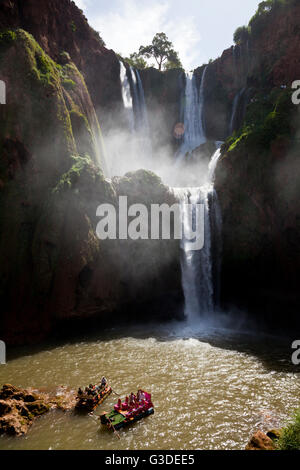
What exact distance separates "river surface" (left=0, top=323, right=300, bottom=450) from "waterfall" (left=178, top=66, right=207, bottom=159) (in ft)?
106

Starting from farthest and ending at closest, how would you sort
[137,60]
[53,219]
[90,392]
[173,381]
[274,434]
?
[137,60], [53,219], [173,381], [90,392], [274,434]

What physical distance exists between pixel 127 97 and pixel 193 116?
37.4ft

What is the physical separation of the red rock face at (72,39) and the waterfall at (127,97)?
0.95 metres

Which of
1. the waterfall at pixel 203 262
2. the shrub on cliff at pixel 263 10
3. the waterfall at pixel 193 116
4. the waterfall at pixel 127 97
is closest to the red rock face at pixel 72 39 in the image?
the waterfall at pixel 127 97

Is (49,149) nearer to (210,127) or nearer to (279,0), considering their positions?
(210,127)

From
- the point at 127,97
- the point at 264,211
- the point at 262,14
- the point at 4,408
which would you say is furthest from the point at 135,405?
the point at 262,14

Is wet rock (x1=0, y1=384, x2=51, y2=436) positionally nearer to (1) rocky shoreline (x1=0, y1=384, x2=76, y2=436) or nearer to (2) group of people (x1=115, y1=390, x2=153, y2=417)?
(1) rocky shoreline (x1=0, y1=384, x2=76, y2=436)

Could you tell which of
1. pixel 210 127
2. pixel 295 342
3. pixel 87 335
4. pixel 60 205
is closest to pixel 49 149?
pixel 60 205

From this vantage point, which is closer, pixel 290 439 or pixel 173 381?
pixel 290 439

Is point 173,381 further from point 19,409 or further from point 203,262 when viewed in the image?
point 203,262

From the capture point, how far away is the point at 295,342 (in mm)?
17703

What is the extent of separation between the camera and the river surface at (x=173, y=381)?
9.27 meters

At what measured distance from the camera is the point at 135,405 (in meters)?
10.2

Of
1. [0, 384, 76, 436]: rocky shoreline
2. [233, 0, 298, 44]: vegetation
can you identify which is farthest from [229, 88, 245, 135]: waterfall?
[0, 384, 76, 436]: rocky shoreline
